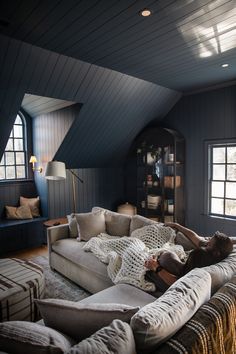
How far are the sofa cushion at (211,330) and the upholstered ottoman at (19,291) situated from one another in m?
1.58

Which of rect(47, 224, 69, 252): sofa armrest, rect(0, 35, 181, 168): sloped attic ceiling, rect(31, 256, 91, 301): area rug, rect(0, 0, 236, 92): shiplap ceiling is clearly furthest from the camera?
rect(47, 224, 69, 252): sofa armrest

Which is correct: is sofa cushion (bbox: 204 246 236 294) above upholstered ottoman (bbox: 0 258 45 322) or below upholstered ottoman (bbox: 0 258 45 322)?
above

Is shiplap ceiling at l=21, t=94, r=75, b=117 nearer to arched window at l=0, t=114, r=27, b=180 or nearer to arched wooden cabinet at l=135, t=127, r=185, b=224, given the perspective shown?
arched window at l=0, t=114, r=27, b=180

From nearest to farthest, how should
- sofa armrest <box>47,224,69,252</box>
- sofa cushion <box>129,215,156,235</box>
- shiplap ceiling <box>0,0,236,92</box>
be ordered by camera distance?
shiplap ceiling <box>0,0,236,92</box>, sofa cushion <box>129,215,156,235</box>, sofa armrest <box>47,224,69,252</box>

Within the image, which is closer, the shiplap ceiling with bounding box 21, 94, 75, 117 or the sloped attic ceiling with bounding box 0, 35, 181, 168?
the sloped attic ceiling with bounding box 0, 35, 181, 168

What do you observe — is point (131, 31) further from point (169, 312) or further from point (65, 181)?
point (65, 181)

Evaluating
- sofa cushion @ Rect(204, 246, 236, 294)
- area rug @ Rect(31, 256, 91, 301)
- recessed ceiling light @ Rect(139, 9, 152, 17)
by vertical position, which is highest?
recessed ceiling light @ Rect(139, 9, 152, 17)

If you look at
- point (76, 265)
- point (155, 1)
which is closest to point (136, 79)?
point (155, 1)

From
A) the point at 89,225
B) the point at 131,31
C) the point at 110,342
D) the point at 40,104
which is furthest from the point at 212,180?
the point at 110,342

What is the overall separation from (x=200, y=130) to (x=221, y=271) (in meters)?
3.36

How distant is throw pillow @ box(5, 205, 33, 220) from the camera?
4.60 metres

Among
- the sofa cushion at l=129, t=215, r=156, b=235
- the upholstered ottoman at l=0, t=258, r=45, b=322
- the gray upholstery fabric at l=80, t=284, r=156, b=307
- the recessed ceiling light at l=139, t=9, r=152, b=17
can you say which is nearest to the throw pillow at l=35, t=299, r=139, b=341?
the gray upholstery fabric at l=80, t=284, r=156, b=307

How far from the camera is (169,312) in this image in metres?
1.19

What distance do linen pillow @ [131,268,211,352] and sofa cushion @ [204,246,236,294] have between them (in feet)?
0.68
